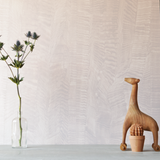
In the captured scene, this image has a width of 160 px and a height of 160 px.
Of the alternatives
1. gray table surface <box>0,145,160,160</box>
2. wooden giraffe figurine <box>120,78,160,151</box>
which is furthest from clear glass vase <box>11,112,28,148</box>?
wooden giraffe figurine <box>120,78,160,151</box>

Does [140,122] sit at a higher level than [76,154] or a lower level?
higher

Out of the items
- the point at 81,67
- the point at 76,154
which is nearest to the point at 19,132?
the point at 76,154

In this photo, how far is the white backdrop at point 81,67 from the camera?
4.52ft

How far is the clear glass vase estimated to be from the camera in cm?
123

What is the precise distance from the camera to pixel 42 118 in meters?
1.38

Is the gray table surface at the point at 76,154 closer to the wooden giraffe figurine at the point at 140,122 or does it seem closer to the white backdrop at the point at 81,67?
the wooden giraffe figurine at the point at 140,122

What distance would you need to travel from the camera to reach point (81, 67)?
1.41 m

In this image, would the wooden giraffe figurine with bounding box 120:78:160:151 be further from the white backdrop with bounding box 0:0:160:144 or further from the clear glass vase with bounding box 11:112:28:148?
the clear glass vase with bounding box 11:112:28:148

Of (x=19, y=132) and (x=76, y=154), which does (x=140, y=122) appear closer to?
(x=76, y=154)

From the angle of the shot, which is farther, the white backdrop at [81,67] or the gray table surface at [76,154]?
the white backdrop at [81,67]

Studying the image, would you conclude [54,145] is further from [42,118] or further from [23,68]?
[23,68]

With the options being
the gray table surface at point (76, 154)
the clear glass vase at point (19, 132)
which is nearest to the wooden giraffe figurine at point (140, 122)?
the gray table surface at point (76, 154)

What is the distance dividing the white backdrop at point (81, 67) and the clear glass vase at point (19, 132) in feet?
0.41

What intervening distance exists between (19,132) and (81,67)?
20.3 inches
